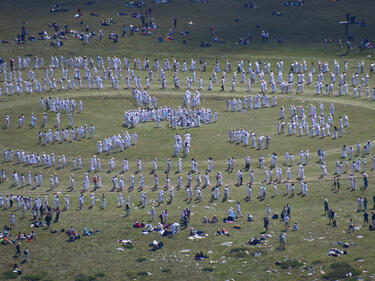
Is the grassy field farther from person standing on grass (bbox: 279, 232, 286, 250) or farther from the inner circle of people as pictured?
the inner circle of people

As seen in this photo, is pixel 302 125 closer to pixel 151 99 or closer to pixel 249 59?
pixel 151 99

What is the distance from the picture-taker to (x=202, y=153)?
90375 mm

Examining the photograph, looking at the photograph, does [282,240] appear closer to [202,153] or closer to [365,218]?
[365,218]

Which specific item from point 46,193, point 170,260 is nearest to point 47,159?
point 46,193

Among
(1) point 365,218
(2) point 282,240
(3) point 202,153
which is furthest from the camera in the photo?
(3) point 202,153

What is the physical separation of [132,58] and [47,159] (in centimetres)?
3853

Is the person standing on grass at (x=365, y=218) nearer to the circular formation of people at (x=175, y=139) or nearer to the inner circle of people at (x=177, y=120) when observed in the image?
the circular formation of people at (x=175, y=139)

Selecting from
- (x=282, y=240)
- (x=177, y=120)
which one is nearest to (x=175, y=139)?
(x=177, y=120)

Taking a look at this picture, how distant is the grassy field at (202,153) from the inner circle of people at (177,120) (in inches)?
27.2

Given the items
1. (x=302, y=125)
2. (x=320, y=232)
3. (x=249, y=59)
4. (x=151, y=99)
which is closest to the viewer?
(x=320, y=232)

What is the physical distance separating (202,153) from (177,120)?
32.3 ft

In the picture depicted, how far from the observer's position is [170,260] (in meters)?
66.8

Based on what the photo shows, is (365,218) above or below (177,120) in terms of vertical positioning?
below

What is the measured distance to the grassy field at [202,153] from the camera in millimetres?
66000
